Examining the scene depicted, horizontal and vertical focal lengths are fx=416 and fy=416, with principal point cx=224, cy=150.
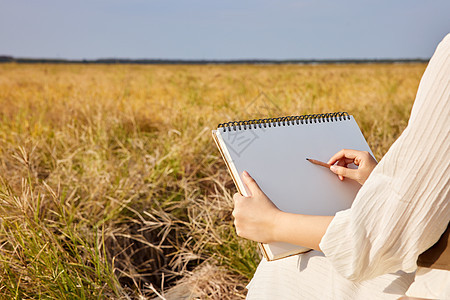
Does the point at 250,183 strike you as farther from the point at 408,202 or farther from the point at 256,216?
the point at 408,202

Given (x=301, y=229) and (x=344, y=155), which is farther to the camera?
(x=344, y=155)

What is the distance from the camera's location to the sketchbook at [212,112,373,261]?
0.96 meters

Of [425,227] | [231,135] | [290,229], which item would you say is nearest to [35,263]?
[231,135]

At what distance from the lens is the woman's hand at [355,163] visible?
41.3 inches

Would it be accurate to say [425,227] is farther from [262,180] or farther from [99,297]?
[99,297]

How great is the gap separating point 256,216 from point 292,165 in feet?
0.73

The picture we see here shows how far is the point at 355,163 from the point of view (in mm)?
1097

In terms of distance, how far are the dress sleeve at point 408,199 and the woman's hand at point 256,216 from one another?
0.15 m

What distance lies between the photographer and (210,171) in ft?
8.32

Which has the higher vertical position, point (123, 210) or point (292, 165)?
point (292, 165)

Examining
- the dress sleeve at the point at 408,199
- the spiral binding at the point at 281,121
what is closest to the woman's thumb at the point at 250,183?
the spiral binding at the point at 281,121

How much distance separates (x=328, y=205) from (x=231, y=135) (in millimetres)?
295

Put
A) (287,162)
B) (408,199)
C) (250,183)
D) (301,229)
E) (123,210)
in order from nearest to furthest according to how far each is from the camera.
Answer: (408,199), (301,229), (250,183), (287,162), (123,210)

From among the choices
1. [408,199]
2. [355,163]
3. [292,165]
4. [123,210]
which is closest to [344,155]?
[355,163]
